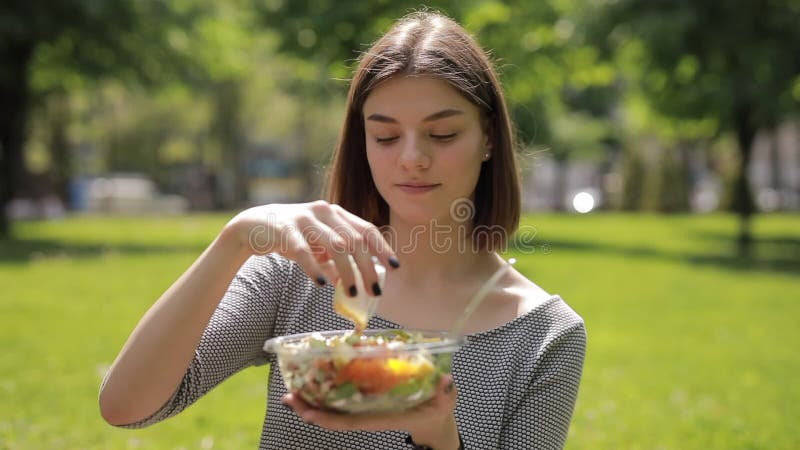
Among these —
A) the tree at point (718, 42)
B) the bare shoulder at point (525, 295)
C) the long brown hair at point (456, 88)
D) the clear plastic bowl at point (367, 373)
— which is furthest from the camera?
the tree at point (718, 42)

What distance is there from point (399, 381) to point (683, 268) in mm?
15654

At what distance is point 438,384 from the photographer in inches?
69.9

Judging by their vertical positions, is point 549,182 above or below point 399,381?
below

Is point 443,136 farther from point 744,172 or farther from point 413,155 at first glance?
point 744,172

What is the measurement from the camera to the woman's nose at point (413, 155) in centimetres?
238

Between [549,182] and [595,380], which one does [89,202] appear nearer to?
[549,182]

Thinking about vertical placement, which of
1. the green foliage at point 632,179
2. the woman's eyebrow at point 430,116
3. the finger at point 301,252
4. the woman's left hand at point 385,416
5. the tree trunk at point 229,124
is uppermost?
the woman's eyebrow at point 430,116

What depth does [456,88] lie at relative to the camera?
2.50 m

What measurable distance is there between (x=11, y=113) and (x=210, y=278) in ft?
66.4

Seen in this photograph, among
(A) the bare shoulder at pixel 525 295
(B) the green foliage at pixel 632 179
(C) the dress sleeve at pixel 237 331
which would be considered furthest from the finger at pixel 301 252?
(B) the green foliage at pixel 632 179

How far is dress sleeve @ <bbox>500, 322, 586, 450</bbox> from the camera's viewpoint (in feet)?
8.11

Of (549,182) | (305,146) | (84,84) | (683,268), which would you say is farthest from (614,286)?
(549,182)

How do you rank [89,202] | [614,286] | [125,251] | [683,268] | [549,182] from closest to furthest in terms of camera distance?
[614,286]
[683,268]
[125,251]
[89,202]
[549,182]

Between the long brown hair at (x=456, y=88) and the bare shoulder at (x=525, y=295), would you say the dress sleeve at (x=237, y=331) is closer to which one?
the long brown hair at (x=456, y=88)
